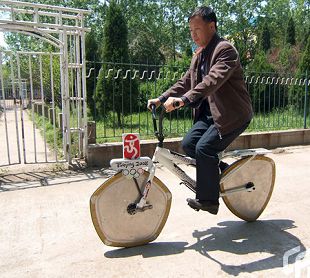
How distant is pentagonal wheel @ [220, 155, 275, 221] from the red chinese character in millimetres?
933

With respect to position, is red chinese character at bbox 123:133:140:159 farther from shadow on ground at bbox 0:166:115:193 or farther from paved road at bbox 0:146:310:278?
shadow on ground at bbox 0:166:115:193

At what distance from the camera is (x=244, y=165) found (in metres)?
3.60

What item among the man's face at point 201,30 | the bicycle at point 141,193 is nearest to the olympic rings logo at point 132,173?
the bicycle at point 141,193

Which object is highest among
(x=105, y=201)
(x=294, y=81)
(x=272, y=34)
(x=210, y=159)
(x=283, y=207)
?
(x=272, y=34)

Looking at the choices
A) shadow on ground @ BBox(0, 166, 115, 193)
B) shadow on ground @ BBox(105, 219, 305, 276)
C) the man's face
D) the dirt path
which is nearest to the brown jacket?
the man's face

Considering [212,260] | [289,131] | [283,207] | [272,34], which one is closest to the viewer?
[212,260]

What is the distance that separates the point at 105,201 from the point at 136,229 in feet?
1.30

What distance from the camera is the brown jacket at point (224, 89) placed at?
2.96 metres

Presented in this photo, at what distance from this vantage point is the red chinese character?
303 cm

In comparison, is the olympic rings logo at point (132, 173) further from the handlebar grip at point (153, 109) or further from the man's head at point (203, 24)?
the man's head at point (203, 24)

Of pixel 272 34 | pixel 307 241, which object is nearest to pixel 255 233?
pixel 307 241

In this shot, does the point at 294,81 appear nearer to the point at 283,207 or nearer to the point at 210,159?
the point at 283,207

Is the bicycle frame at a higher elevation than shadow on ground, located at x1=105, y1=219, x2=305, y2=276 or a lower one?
higher

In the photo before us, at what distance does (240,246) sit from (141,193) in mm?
998
